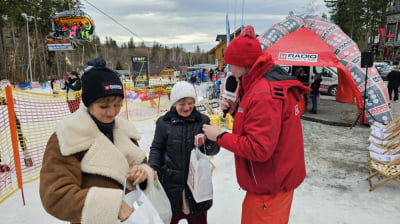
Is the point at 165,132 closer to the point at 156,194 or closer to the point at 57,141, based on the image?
the point at 156,194

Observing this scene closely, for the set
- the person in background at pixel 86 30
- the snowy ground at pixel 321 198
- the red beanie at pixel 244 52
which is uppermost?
the person in background at pixel 86 30

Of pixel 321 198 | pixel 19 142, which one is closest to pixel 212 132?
pixel 321 198

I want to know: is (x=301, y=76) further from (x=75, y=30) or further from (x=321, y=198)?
(x=75, y=30)

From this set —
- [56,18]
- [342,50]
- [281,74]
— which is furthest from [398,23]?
[281,74]

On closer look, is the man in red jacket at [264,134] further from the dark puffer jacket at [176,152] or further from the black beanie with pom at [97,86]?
the black beanie with pom at [97,86]

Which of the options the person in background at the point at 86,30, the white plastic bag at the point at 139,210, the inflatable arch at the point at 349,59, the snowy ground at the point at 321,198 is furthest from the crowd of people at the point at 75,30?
the white plastic bag at the point at 139,210

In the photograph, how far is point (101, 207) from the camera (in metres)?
1.04

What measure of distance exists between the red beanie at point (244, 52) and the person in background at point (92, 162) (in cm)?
77

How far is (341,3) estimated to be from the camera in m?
36.2

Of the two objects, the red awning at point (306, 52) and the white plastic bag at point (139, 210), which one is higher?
the red awning at point (306, 52)

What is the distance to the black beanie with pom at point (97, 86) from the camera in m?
1.22

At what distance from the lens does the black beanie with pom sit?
1.22 m

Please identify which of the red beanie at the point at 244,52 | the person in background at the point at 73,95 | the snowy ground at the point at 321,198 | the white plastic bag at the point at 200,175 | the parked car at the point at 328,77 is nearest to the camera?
the red beanie at the point at 244,52

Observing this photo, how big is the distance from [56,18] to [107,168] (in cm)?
1802
